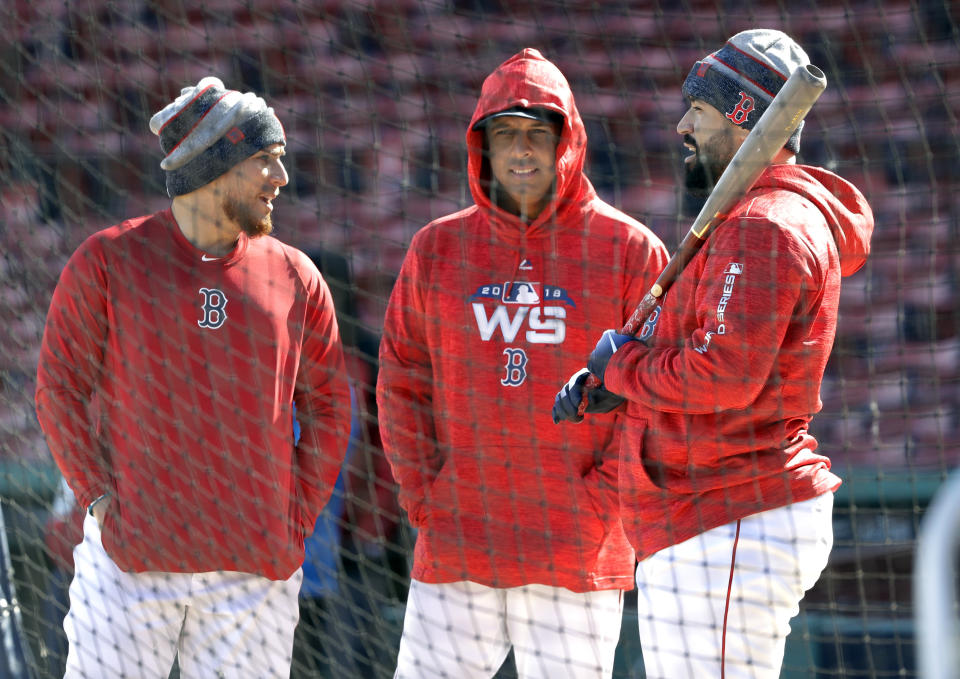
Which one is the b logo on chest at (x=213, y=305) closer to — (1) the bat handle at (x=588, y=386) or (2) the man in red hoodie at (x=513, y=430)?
(2) the man in red hoodie at (x=513, y=430)

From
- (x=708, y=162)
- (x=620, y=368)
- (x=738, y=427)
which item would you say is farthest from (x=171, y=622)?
(x=708, y=162)

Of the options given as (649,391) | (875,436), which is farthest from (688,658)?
(875,436)

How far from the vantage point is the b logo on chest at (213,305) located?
253 cm

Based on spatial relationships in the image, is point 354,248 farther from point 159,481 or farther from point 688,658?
point 688,658

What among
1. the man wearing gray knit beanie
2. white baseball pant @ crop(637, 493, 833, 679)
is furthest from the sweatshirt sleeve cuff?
the man wearing gray knit beanie

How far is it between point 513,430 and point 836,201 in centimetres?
76

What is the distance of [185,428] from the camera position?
2498mm

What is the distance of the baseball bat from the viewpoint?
6.81 feet

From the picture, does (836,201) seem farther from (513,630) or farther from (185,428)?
(185,428)

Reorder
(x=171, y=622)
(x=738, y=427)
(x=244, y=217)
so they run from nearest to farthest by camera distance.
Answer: (x=738, y=427)
(x=171, y=622)
(x=244, y=217)

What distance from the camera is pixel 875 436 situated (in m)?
4.14

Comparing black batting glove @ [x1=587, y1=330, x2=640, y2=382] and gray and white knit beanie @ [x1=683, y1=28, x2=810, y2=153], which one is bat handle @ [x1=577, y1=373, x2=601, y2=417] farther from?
gray and white knit beanie @ [x1=683, y1=28, x2=810, y2=153]

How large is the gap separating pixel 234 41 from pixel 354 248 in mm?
936

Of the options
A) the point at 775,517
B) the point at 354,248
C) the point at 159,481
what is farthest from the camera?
the point at 354,248
